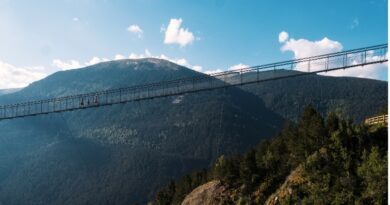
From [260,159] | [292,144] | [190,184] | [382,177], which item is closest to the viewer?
[382,177]

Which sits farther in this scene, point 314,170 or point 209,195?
point 209,195

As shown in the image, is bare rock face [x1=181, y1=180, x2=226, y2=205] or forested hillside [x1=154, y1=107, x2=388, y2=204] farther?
bare rock face [x1=181, y1=180, x2=226, y2=205]

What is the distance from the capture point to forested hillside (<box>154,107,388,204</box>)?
4984 centimetres

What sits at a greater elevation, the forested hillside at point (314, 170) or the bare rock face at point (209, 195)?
the forested hillside at point (314, 170)

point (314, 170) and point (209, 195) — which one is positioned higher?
point (314, 170)

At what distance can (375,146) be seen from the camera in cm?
5384

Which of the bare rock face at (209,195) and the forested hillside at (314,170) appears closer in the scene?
the forested hillside at (314,170)

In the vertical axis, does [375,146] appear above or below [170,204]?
above

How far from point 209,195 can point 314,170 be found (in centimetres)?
1555

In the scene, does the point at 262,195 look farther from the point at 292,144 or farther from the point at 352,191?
the point at 352,191

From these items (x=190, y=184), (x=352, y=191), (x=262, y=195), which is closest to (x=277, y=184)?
(x=262, y=195)

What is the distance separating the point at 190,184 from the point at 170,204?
6.28 m

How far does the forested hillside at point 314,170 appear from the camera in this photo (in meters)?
49.8

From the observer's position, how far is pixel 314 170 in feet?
180
